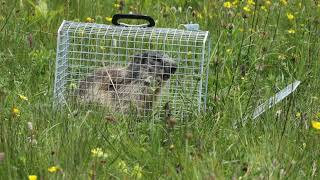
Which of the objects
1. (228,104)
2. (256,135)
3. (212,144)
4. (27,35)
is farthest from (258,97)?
(27,35)

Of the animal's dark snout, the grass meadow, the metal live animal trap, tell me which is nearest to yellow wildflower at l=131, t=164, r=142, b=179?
the grass meadow

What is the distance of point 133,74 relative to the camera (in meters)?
4.70

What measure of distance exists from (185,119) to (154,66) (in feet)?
1.65

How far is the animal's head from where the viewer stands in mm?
4523

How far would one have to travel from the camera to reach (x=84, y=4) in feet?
21.4

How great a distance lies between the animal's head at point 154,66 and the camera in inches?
178

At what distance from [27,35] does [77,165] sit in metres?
2.89

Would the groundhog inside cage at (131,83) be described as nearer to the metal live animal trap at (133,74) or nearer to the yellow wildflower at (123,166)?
the metal live animal trap at (133,74)

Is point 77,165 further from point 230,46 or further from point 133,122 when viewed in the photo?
point 230,46

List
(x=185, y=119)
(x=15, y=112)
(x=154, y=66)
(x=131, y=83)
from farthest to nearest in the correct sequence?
(x=131, y=83) → (x=154, y=66) → (x=185, y=119) → (x=15, y=112)

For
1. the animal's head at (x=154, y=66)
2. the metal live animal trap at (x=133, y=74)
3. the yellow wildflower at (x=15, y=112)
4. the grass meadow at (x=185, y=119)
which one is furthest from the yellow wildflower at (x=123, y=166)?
the animal's head at (x=154, y=66)

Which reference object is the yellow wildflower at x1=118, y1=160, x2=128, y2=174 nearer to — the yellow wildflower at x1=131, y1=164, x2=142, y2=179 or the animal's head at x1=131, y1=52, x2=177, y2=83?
the yellow wildflower at x1=131, y1=164, x2=142, y2=179

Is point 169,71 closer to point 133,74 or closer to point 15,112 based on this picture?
point 133,74

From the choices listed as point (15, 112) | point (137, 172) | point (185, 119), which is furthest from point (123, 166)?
point (185, 119)
